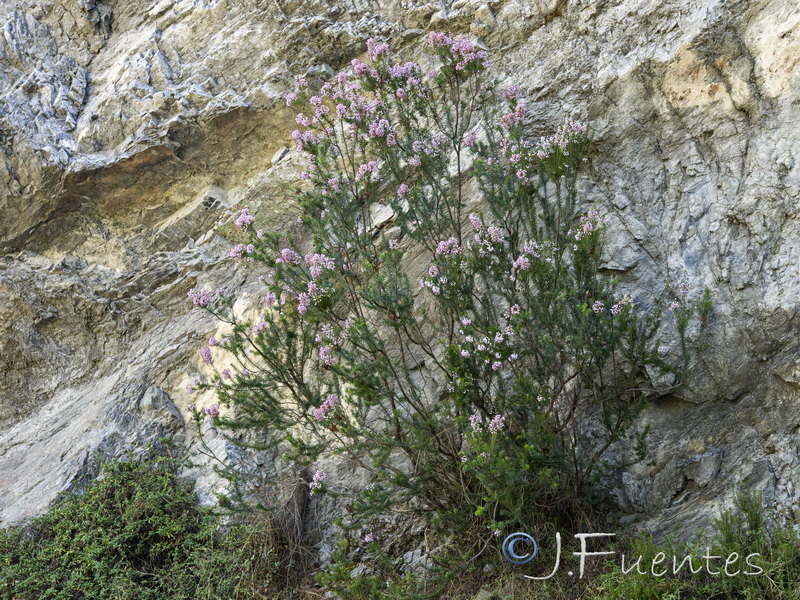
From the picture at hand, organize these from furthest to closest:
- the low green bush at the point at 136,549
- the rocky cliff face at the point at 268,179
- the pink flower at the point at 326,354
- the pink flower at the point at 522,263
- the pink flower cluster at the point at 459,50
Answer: the low green bush at the point at 136,549, the pink flower cluster at the point at 459,50, the pink flower at the point at 326,354, the rocky cliff face at the point at 268,179, the pink flower at the point at 522,263

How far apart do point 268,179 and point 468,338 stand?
4.29m

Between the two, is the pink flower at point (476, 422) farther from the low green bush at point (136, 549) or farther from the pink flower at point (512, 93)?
the pink flower at point (512, 93)

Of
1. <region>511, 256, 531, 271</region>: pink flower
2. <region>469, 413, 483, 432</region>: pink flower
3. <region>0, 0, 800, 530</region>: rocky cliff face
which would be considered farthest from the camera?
<region>0, 0, 800, 530</region>: rocky cliff face

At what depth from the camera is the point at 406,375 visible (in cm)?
517

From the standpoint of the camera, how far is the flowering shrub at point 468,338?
15.2 feet

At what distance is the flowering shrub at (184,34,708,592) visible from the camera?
182 inches

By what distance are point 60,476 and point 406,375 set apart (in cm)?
391

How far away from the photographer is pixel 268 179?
8016 mm

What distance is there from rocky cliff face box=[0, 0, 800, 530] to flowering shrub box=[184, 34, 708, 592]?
46 cm

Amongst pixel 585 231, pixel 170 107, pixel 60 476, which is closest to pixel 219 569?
pixel 60 476

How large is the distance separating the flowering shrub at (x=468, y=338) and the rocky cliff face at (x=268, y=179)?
0.46 metres
